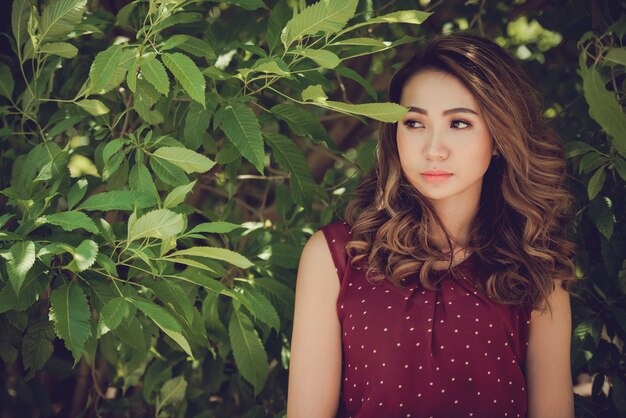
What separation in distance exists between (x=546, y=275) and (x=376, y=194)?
55 cm

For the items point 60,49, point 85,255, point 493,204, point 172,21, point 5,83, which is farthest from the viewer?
point 493,204

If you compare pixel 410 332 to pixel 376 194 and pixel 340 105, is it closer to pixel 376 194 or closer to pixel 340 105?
pixel 376 194

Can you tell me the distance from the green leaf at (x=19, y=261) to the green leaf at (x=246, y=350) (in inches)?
29.0

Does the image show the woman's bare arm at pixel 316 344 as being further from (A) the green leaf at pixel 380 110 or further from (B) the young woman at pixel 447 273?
(A) the green leaf at pixel 380 110

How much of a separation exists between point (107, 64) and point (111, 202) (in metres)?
0.31

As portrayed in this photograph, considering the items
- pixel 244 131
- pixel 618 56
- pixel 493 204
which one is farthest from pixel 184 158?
pixel 618 56

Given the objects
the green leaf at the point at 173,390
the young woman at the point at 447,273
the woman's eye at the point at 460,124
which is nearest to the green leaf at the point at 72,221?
the young woman at the point at 447,273

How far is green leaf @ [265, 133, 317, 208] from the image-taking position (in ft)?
6.77

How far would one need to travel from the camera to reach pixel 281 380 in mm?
2727

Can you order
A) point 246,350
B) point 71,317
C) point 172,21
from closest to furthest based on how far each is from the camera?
point 71,317, point 172,21, point 246,350

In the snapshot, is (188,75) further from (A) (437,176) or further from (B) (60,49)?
(A) (437,176)

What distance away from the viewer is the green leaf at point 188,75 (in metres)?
1.60

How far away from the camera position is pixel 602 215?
7.35 feet

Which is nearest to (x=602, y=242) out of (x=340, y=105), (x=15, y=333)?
(x=340, y=105)
